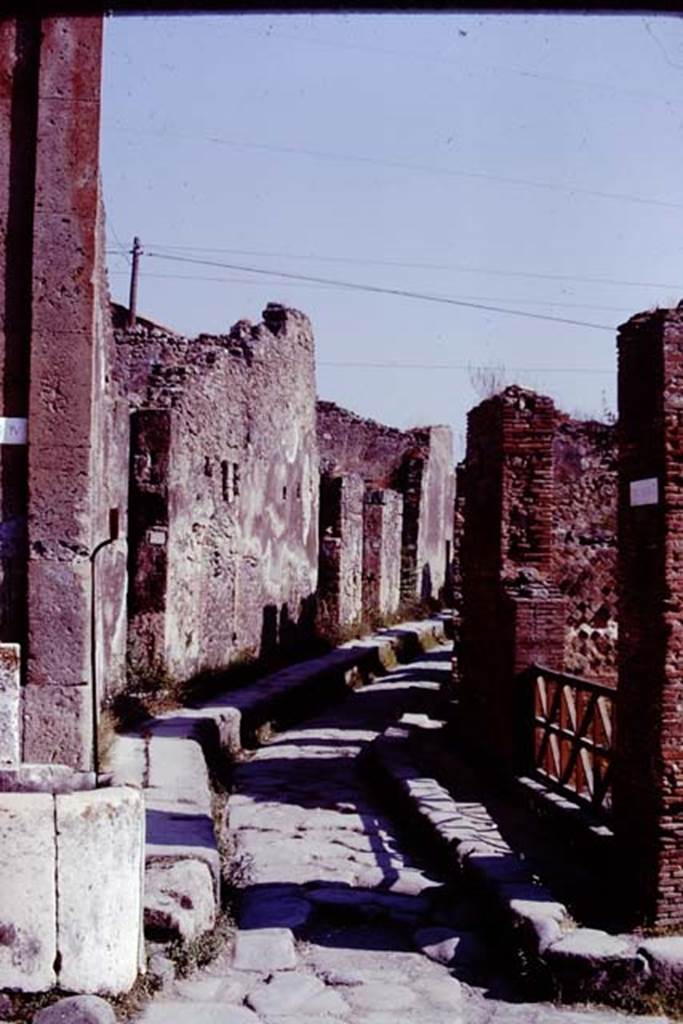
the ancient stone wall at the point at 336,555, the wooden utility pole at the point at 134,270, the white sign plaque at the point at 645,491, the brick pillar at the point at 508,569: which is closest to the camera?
the white sign plaque at the point at 645,491

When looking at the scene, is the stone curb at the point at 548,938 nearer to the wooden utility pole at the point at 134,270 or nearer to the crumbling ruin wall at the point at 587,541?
the crumbling ruin wall at the point at 587,541

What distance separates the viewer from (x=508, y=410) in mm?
8914

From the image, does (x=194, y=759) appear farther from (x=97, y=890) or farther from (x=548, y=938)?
(x=97, y=890)

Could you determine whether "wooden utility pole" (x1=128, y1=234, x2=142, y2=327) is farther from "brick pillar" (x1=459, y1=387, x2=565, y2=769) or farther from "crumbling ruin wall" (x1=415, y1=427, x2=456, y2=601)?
"brick pillar" (x1=459, y1=387, x2=565, y2=769)

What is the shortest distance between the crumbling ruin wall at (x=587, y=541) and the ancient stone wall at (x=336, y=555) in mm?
7106

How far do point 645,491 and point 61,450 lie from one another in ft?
8.58

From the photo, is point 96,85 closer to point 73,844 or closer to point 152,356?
point 73,844

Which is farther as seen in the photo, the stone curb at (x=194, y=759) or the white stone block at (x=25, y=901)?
the stone curb at (x=194, y=759)

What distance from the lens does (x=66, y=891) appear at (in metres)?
4.16

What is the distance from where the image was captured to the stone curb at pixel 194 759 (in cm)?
497

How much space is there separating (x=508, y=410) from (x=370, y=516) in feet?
39.6

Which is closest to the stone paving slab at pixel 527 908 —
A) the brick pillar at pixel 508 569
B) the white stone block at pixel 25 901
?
the brick pillar at pixel 508 569

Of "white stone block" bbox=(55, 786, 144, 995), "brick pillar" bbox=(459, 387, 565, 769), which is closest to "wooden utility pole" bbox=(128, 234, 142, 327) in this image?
"brick pillar" bbox=(459, 387, 565, 769)

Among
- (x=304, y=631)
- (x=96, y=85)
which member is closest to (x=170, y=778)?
(x=96, y=85)
